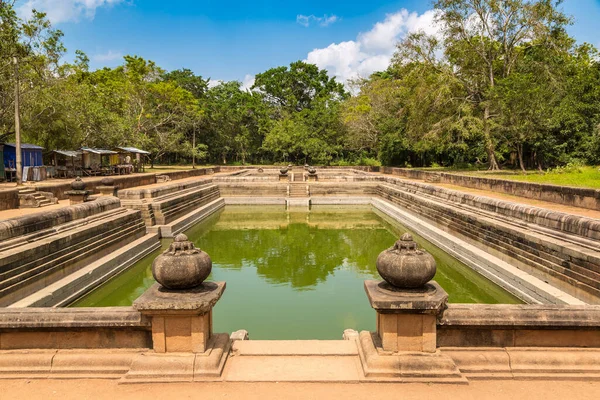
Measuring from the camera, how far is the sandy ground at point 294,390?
3094 mm

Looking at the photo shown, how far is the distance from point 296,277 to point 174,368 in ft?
19.7

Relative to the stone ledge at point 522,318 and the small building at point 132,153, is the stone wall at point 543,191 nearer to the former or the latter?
the stone ledge at point 522,318

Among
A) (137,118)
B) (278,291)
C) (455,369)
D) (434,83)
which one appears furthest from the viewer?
(137,118)

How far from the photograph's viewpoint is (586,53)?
32.3 m

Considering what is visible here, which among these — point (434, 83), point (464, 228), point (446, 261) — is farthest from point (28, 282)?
point (434, 83)

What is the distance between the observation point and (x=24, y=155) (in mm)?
18781

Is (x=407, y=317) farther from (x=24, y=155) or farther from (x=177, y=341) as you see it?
(x=24, y=155)

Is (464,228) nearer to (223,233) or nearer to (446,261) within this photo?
(446,261)

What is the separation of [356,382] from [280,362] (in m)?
0.71

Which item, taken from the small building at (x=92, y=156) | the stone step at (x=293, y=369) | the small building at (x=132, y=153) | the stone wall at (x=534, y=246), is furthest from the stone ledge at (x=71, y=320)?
the small building at (x=132, y=153)

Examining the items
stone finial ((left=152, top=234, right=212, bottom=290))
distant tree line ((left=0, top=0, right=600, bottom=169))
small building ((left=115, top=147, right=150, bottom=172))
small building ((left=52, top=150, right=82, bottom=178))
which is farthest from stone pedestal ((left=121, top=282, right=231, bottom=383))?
small building ((left=115, top=147, right=150, bottom=172))

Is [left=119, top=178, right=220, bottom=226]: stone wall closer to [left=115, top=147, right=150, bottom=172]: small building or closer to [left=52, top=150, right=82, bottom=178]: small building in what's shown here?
[left=52, top=150, right=82, bottom=178]: small building

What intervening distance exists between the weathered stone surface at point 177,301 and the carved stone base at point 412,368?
1.47m

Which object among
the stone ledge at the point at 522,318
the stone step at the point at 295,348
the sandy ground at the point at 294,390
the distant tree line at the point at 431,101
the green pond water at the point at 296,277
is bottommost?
the green pond water at the point at 296,277
